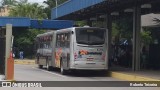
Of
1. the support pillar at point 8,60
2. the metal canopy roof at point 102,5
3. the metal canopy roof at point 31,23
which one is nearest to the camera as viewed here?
the support pillar at point 8,60

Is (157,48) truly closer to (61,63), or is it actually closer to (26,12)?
(61,63)

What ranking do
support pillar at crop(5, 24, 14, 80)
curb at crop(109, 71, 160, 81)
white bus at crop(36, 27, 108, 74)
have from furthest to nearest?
white bus at crop(36, 27, 108, 74)
curb at crop(109, 71, 160, 81)
support pillar at crop(5, 24, 14, 80)

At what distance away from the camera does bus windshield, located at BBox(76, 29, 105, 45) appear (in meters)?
28.8

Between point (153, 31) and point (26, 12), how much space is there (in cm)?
3443

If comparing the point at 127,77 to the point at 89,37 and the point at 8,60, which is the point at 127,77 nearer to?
the point at 89,37

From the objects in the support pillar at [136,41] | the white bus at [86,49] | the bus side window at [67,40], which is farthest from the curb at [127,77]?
the bus side window at [67,40]

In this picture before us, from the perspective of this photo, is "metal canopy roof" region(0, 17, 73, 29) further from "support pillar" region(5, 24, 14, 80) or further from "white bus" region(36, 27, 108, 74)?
"support pillar" region(5, 24, 14, 80)

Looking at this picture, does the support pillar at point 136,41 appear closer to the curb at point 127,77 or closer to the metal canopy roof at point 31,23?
the curb at point 127,77

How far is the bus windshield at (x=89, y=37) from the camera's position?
28.8m

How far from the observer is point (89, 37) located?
28906 mm

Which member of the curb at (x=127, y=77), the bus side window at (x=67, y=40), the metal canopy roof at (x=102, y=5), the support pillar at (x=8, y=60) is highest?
the metal canopy roof at (x=102, y=5)

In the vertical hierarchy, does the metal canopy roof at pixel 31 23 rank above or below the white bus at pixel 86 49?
above

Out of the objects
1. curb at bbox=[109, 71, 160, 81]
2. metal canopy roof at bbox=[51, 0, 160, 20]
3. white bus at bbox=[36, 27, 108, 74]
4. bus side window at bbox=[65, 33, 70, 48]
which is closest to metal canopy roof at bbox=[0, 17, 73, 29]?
metal canopy roof at bbox=[51, 0, 160, 20]

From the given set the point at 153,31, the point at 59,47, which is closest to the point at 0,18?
the point at 153,31
